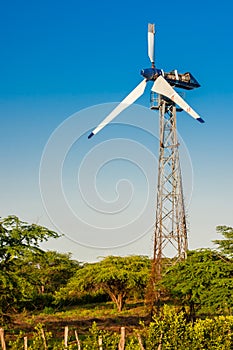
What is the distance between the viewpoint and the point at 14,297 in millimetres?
13586

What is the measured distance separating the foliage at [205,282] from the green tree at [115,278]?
36.6ft

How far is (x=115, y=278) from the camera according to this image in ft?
98.1

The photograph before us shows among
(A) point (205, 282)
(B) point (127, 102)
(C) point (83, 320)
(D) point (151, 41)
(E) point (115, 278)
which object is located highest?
(D) point (151, 41)

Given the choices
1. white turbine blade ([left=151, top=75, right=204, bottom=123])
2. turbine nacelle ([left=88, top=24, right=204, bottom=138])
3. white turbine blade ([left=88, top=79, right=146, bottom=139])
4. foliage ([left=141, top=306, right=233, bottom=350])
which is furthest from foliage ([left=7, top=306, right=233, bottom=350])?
white turbine blade ([left=151, top=75, right=204, bottom=123])

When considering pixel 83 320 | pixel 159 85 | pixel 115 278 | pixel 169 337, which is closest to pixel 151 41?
pixel 159 85

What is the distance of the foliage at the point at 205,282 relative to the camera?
15070mm

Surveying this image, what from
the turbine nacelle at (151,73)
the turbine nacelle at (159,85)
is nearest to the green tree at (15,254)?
the turbine nacelle at (159,85)

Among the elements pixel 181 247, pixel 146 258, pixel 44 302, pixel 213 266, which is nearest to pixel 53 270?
pixel 44 302

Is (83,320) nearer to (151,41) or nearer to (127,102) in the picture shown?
(127,102)

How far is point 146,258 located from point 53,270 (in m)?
11.7

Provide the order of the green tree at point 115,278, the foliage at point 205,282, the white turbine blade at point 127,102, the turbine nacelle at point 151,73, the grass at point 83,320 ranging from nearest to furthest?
the foliage at point 205,282 → the grass at point 83,320 → the white turbine blade at point 127,102 → the turbine nacelle at point 151,73 → the green tree at point 115,278

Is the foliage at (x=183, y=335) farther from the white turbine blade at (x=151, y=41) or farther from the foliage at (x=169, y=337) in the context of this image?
the white turbine blade at (x=151, y=41)

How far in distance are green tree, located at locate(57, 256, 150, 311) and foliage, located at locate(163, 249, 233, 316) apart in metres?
11.1

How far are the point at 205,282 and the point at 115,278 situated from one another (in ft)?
47.6
